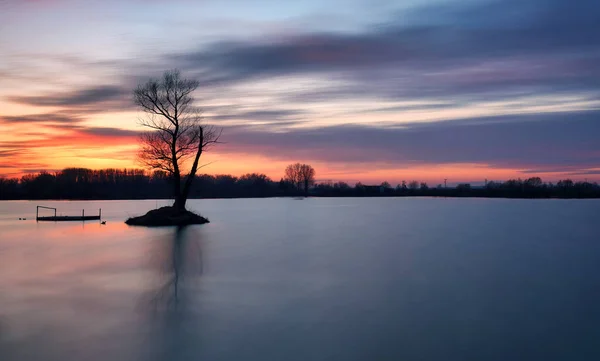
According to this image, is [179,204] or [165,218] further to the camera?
[179,204]

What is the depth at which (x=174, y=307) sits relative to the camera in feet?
36.2

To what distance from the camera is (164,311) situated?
419 inches

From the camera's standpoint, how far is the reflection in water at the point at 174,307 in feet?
26.9

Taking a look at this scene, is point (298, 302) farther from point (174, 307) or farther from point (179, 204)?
point (179, 204)

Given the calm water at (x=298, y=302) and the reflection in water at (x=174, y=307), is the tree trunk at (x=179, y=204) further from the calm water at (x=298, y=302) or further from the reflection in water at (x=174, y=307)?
the reflection in water at (x=174, y=307)

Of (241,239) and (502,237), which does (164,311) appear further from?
(502,237)

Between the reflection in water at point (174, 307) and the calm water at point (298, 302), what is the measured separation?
0.13 ft

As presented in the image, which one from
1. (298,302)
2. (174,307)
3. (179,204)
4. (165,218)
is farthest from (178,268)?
(179,204)

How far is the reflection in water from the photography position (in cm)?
819

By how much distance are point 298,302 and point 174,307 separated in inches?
107

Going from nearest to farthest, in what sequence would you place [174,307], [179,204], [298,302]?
[174,307] → [298,302] → [179,204]

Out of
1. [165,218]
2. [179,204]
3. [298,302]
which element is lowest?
[298,302]

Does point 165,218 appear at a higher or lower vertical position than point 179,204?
lower

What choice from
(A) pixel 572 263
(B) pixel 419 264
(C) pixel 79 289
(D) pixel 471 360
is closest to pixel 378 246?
(B) pixel 419 264
